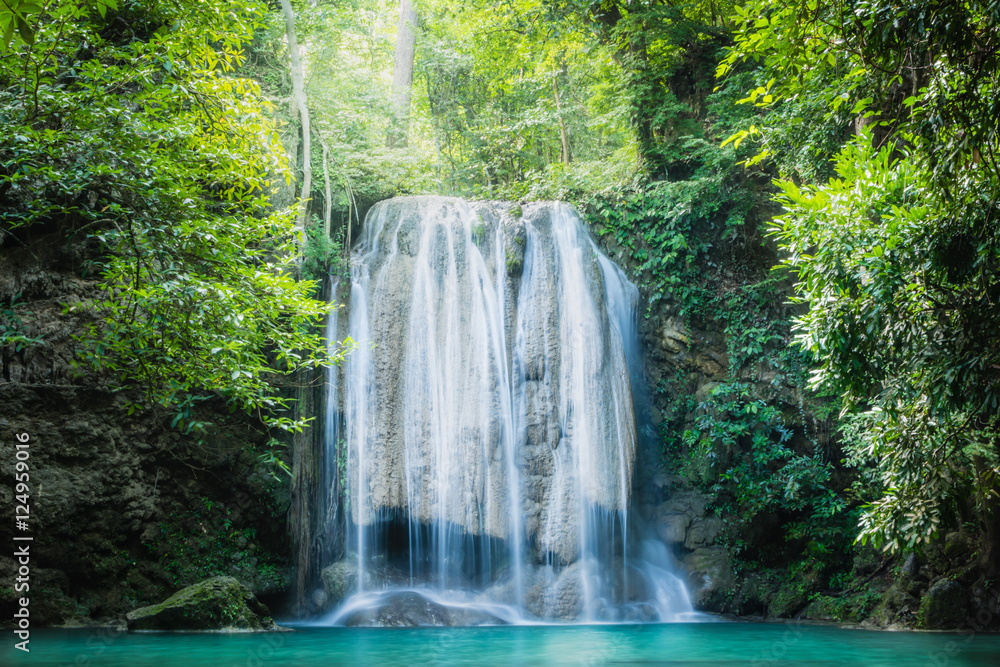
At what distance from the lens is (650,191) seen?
14625 millimetres

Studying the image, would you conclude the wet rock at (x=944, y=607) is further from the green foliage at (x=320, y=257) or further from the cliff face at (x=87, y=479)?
the green foliage at (x=320, y=257)

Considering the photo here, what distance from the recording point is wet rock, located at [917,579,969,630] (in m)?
9.55

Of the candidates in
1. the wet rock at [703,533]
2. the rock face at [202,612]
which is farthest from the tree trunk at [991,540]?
the rock face at [202,612]

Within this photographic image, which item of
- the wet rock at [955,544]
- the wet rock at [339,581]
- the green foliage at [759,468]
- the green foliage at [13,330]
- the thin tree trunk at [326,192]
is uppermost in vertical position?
the thin tree trunk at [326,192]

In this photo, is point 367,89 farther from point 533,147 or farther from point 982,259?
point 982,259

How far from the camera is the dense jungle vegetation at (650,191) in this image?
542 centimetres

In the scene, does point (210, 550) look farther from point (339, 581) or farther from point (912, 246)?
point (912, 246)

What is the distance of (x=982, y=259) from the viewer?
495cm

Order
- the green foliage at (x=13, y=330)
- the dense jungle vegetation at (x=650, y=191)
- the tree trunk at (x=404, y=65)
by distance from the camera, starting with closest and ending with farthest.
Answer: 1. the dense jungle vegetation at (x=650, y=191)
2. the green foliage at (x=13, y=330)
3. the tree trunk at (x=404, y=65)

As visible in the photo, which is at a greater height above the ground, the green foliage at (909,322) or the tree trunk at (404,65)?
the tree trunk at (404,65)

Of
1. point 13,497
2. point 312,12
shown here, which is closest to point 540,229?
point 312,12

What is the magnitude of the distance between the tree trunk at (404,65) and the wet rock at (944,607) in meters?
16.0

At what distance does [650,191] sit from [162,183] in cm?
1028

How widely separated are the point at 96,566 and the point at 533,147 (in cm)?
1600
